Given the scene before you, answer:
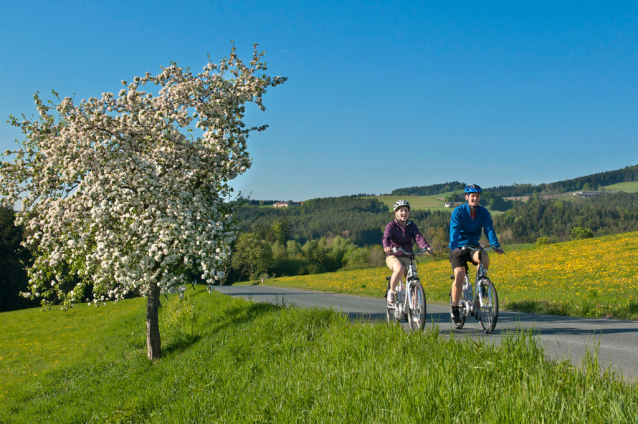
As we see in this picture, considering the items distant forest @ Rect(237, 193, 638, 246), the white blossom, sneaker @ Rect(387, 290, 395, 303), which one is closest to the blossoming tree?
the white blossom

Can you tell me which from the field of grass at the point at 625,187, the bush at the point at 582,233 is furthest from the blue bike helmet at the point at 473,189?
the field of grass at the point at 625,187

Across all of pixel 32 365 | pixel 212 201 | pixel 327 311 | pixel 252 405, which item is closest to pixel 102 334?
pixel 32 365

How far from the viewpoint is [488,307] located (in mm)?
7332

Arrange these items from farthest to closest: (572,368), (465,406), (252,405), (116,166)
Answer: (116,166)
(252,405)
(572,368)
(465,406)

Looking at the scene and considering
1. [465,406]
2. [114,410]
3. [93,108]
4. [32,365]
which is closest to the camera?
[465,406]

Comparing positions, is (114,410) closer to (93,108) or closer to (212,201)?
(212,201)

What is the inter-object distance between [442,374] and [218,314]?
11684 millimetres

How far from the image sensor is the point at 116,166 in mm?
10516

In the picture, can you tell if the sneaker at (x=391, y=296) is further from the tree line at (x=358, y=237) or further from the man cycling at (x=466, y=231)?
the tree line at (x=358, y=237)

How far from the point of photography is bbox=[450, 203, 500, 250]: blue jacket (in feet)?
25.1

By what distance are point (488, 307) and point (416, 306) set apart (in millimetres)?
1184

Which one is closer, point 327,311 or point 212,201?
point 327,311

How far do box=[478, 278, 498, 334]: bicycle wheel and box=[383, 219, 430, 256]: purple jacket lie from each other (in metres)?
1.27

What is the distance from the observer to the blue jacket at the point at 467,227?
25.1ft
